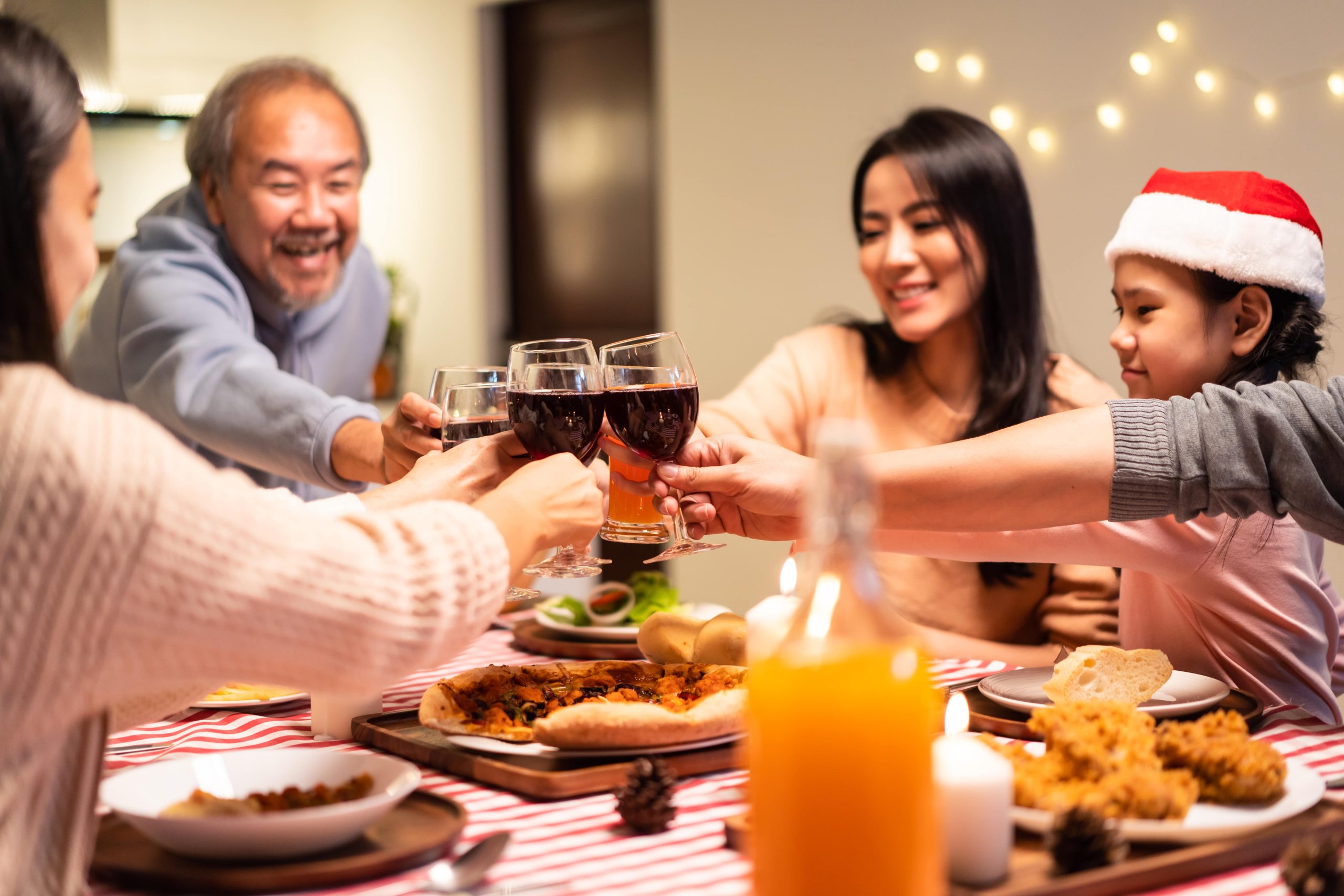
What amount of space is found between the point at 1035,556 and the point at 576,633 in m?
0.68

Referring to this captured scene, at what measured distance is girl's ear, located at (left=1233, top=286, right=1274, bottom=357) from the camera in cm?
172

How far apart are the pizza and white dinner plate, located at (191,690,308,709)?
287mm

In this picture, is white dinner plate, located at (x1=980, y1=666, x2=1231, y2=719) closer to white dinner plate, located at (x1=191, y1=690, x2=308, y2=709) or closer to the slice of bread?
the slice of bread

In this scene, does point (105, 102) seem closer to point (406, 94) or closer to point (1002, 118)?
point (406, 94)

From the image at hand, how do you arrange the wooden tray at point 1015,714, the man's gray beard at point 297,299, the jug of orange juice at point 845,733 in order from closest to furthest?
1. the jug of orange juice at point 845,733
2. the wooden tray at point 1015,714
3. the man's gray beard at point 297,299

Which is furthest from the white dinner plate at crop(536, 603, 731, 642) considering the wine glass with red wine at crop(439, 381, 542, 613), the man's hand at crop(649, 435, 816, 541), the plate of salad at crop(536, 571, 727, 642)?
the wine glass with red wine at crop(439, 381, 542, 613)

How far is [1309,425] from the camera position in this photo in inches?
48.6

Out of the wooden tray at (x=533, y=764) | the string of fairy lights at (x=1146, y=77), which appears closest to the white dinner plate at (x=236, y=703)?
the wooden tray at (x=533, y=764)

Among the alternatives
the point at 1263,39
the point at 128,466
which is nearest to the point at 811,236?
the point at 1263,39

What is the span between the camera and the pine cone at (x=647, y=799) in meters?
0.97

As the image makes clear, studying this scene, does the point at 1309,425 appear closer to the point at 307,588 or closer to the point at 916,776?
the point at 916,776

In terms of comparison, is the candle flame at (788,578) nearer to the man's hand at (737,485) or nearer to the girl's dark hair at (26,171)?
the man's hand at (737,485)

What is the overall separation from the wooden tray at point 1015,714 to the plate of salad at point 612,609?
0.53 m

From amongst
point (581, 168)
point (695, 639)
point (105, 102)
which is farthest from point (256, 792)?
point (105, 102)
